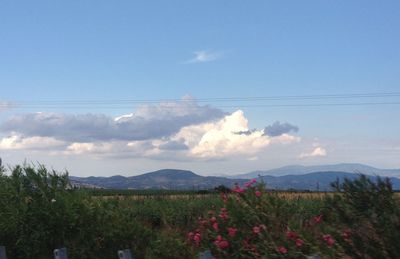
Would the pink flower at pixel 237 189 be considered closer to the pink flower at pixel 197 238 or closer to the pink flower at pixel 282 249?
the pink flower at pixel 197 238

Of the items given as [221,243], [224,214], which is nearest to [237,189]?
[224,214]

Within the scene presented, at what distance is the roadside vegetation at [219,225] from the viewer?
5.76 metres

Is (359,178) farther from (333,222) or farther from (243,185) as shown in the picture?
(243,185)

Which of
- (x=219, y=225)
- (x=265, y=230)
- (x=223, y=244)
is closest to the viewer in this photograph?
(x=265, y=230)

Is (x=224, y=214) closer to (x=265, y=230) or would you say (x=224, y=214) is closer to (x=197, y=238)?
(x=197, y=238)

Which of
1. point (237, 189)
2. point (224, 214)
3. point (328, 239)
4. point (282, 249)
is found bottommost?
point (282, 249)

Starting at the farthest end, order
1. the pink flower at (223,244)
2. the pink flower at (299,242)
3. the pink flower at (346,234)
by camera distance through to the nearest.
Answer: the pink flower at (223,244), the pink flower at (299,242), the pink flower at (346,234)

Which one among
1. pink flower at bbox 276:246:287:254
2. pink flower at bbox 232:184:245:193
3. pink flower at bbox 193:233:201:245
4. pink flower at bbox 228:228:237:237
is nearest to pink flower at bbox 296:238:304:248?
pink flower at bbox 276:246:287:254

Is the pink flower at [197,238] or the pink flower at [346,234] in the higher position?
the pink flower at [346,234]

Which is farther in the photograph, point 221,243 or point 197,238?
point 197,238

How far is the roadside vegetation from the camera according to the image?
5.76 meters

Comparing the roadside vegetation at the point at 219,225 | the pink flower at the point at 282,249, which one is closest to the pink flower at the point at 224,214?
the roadside vegetation at the point at 219,225

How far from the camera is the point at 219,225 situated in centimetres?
743

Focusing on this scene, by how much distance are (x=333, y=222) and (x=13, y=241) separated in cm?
513
